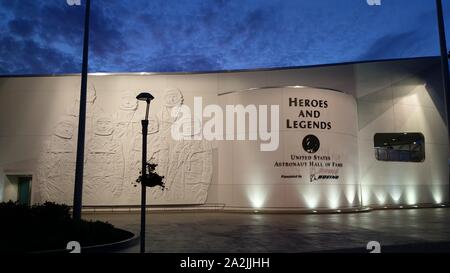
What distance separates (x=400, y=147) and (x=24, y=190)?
26.9 m

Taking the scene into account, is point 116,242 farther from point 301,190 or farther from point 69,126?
point 69,126

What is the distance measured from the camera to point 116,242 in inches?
416

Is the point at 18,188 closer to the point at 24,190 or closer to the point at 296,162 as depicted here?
the point at 24,190

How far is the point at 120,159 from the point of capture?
2330 cm

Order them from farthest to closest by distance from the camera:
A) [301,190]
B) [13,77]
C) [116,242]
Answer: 1. [13,77]
2. [301,190]
3. [116,242]

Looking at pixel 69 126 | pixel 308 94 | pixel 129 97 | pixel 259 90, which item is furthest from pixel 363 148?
pixel 69 126

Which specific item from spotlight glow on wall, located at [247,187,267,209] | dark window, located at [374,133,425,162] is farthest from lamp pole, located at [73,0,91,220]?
dark window, located at [374,133,425,162]

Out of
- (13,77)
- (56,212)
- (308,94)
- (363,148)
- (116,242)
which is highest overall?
(13,77)

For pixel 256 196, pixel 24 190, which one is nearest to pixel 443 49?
pixel 256 196

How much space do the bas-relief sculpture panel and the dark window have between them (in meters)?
13.4

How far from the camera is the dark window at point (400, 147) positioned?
90.8 feet

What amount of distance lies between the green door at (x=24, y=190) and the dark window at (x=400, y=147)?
79.4 feet

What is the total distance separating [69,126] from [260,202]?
12.9m

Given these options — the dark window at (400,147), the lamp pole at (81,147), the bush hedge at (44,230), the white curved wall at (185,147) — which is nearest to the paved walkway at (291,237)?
the bush hedge at (44,230)
